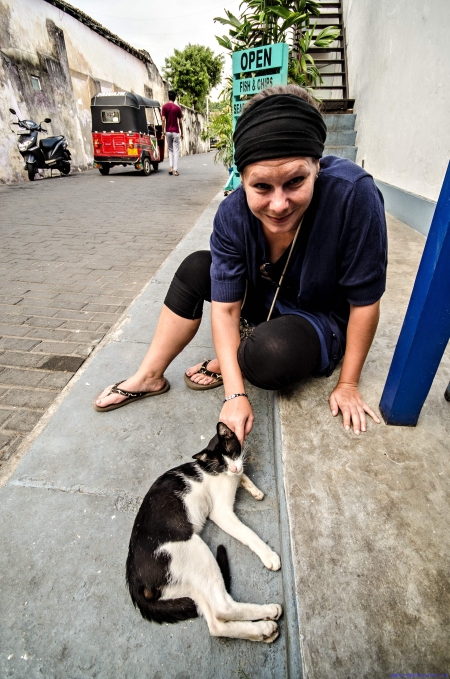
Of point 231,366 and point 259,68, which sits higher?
point 259,68

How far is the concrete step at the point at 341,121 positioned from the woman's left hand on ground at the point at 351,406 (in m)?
6.65

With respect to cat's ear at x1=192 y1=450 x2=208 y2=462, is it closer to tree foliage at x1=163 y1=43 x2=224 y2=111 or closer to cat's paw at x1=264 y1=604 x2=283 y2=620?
cat's paw at x1=264 y1=604 x2=283 y2=620

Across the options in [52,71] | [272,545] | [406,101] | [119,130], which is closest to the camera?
[272,545]

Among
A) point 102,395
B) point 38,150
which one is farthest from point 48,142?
point 102,395

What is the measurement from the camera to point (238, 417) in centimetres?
143

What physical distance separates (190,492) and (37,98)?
14.2m

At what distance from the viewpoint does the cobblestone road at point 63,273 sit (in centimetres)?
218

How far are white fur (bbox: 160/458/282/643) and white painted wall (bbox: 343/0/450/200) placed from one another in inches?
136

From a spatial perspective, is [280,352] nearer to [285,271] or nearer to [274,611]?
[285,271]

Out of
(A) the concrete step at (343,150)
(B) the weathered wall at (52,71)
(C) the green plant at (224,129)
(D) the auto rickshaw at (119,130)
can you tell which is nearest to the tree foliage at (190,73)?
(B) the weathered wall at (52,71)

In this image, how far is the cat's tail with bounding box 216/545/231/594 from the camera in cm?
116

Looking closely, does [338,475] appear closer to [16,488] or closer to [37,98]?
[16,488]

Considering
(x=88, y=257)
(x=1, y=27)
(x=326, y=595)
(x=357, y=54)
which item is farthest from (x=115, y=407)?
(x=1, y=27)

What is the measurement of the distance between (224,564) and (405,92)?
512 cm
